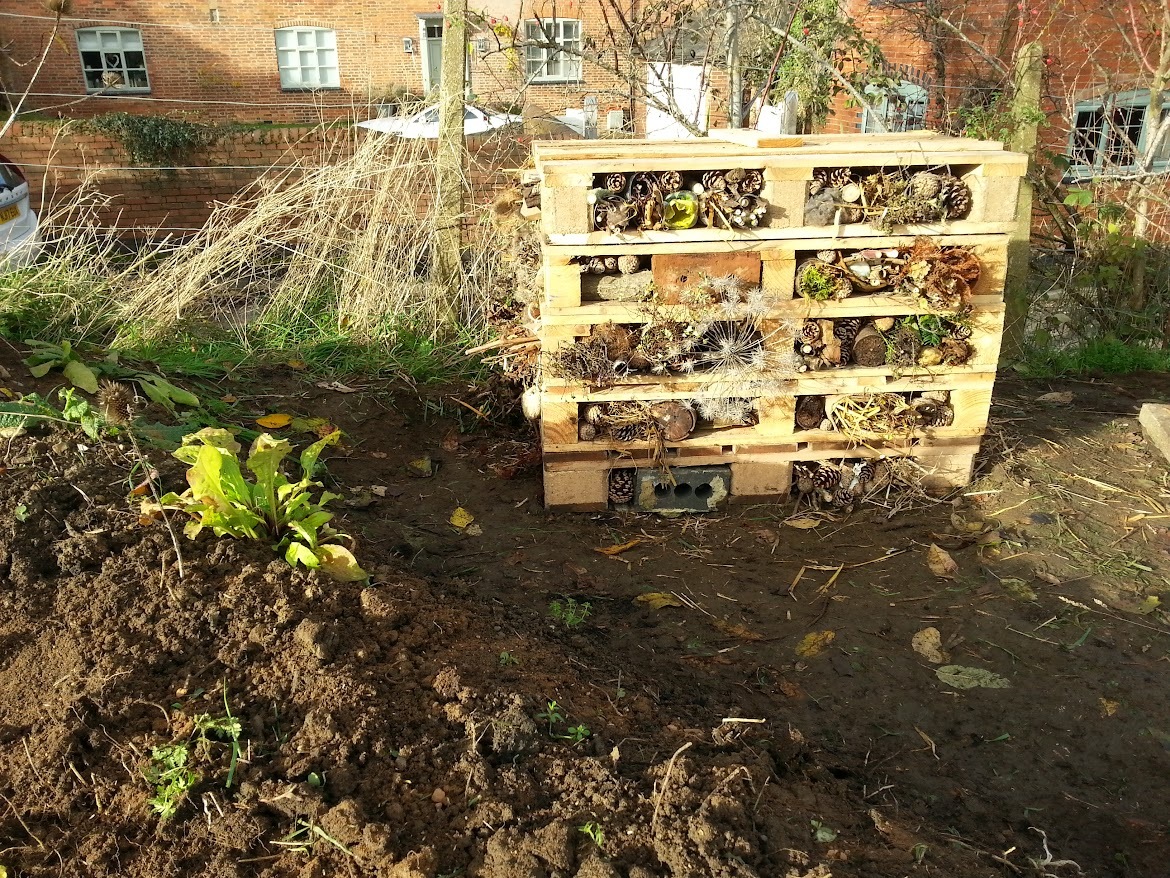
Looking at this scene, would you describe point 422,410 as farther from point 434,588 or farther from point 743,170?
point 743,170

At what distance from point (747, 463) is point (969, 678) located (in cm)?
134

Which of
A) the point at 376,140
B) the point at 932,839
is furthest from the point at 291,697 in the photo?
the point at 376,140

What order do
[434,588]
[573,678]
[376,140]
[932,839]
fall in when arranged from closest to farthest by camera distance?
[932,839], [573,678], [434,588], [376,140]

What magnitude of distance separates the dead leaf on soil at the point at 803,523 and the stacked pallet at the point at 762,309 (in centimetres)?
16

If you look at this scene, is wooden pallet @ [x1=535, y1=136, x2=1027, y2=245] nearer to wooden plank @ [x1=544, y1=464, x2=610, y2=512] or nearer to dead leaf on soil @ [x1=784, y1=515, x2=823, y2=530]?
wooden plank @ [x1=544, y1=464, x2=610, y2=512]

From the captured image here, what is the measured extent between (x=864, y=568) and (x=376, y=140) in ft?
13.2

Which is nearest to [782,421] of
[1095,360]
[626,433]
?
[626,433]

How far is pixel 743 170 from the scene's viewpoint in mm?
3652

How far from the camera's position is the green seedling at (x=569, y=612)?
3307 mm

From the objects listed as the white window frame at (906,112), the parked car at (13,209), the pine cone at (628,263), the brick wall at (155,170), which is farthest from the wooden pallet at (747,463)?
the brick wall at (155,170)

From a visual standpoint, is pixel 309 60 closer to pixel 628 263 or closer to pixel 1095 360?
pixel 1095 360

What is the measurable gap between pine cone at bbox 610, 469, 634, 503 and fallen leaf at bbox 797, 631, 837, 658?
1.12m

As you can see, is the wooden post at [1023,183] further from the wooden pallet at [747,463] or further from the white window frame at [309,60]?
the white window frame at [309,60]

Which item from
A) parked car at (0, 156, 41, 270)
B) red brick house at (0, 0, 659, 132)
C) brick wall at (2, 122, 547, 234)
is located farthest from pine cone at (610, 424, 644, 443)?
red brick house at (0, 0, 659, 132)
